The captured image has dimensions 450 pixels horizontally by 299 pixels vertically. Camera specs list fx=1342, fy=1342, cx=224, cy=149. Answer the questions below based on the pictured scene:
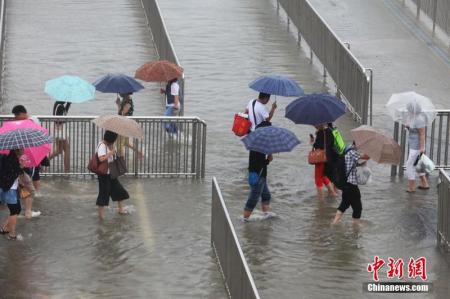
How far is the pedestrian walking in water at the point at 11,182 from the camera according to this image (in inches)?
672

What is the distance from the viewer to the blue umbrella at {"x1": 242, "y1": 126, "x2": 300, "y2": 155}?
17625 millimetres

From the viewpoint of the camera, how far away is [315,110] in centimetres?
1897

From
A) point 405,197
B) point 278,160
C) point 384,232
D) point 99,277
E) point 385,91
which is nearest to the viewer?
point 99,277

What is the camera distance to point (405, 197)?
19.6 meters

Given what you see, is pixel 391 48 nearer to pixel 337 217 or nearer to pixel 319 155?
pixel 319 155

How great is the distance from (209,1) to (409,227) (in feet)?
52.4

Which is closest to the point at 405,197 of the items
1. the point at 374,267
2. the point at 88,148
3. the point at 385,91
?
the point at 374,267

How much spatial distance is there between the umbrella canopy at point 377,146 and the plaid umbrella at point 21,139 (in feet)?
13.5

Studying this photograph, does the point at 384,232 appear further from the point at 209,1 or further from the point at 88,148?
the point at 209,1

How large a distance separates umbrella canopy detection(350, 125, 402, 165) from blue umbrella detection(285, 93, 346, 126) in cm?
115

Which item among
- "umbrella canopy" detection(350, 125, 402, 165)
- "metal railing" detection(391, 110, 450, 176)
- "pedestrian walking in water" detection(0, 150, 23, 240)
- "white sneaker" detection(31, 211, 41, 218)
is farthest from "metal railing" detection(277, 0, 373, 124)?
"pedestrian walking in water" detection(0, 150, 23, 240)

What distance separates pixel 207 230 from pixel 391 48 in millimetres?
12245

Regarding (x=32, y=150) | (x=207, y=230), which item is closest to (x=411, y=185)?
(x=207, y=230)

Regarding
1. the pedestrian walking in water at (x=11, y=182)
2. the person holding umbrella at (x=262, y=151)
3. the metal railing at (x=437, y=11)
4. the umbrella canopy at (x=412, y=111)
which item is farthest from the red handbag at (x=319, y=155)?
the metal railing at (x=437, y=11)
